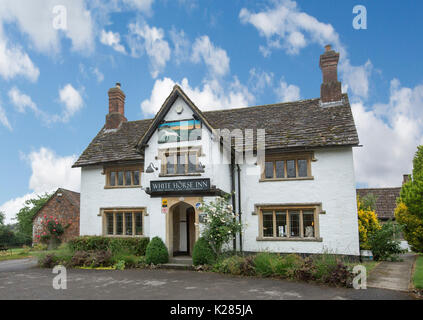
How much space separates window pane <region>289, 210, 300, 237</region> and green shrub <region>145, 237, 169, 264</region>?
19.6ft

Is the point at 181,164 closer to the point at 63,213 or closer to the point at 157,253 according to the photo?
the point at 157,253

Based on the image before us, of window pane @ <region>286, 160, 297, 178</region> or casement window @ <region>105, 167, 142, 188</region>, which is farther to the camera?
casement window @ <region>105, 167, 142, 188</region>

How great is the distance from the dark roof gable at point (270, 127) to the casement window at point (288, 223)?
10.0 ft

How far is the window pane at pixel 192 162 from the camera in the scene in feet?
50.4

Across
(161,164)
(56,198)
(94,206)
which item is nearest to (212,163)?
(161,164)

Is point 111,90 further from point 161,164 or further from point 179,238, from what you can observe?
point 179,238

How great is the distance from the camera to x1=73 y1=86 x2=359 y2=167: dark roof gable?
15.5 meters

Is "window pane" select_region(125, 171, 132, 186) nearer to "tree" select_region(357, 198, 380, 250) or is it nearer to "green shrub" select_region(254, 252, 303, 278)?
"green shrub" select_region(254, 252, 303, 278)

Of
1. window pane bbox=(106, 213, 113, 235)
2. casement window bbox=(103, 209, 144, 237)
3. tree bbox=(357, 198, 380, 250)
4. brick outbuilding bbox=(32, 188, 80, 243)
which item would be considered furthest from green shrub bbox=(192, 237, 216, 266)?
brick outbuilding bbox=(32, 188, 80, 243)

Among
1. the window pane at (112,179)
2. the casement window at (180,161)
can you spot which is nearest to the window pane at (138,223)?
the window pane at (112,179)

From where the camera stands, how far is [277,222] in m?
15.7

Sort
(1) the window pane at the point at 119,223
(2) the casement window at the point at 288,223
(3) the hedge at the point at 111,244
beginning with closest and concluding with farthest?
(2) the casement window at the point at 288,223
(3) the hedge at the point at 111,244
(1) the window pane at the point at 119,223

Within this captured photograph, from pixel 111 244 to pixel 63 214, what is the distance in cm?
1414

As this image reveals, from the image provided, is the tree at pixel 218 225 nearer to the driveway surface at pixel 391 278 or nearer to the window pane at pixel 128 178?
the driveway surface at pixel 391 278
